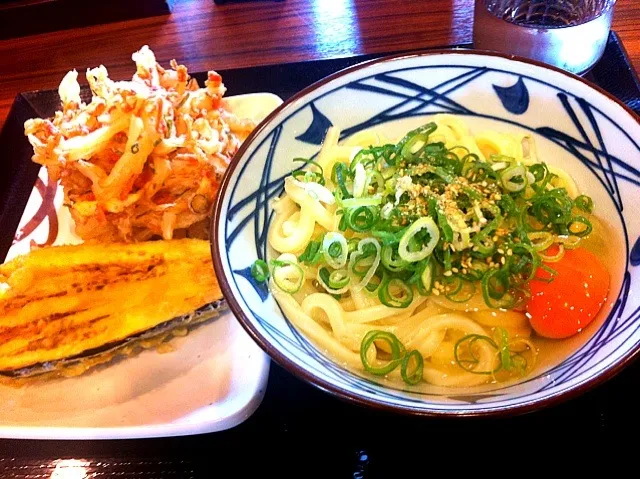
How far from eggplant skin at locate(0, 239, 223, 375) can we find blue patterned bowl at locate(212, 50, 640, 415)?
13.1 inches

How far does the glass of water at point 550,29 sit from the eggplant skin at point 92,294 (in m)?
1.23

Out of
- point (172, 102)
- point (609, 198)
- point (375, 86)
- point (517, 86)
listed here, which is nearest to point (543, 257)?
point (609, 198)

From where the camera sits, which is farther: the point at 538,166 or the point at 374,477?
the point at 538,166

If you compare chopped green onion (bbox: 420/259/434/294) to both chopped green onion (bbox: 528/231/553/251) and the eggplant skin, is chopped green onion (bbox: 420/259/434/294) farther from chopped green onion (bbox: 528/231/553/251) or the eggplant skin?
the eggplant skin

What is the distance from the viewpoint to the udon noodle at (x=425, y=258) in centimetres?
122

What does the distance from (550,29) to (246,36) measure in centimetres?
132

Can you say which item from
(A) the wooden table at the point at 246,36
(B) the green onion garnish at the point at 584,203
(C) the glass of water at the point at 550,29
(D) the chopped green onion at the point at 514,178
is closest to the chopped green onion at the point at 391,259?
(D) the chopped green onion at the point at 514,178

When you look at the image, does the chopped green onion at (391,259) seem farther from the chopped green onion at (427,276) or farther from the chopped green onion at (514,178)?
the chopped green onion at (514,178)

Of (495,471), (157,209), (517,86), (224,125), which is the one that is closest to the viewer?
(495,471)

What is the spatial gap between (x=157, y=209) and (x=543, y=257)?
1147 millimetres

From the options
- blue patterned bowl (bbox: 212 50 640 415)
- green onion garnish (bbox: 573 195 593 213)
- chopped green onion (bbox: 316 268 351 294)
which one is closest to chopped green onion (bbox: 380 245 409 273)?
chopped green onion (bbox: 316 268 351 294)

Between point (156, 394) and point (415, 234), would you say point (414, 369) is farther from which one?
point (156, 394)

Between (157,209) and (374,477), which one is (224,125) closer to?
(157,209)

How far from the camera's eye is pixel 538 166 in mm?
1385
